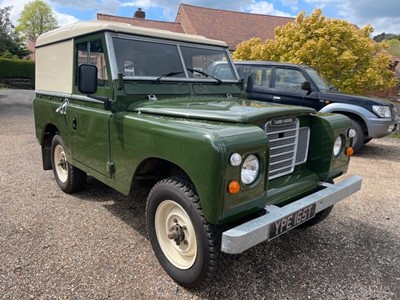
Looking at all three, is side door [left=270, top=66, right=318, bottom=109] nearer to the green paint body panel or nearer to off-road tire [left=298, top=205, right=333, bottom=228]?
the green paint body panel

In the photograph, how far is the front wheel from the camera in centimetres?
234

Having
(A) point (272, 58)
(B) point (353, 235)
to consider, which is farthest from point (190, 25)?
(B) point (353, 235)

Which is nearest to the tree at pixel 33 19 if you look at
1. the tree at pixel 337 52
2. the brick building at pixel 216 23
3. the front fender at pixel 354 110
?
A: the brick building at pixel 216 23

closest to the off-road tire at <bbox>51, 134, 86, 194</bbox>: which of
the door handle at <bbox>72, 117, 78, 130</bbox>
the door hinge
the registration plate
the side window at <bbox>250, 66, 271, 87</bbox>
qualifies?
the door handle at <bbox>72, 117, 78, 130</bbox>

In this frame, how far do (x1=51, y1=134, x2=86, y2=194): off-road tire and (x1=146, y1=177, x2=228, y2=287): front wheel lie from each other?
6.56ft

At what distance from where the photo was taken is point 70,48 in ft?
12.9

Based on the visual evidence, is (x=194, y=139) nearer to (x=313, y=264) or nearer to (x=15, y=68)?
(x=313, y=264)

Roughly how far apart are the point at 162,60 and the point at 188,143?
1.56 meters

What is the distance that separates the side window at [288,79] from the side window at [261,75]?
0.23 metres

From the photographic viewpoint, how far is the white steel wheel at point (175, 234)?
8.59ft

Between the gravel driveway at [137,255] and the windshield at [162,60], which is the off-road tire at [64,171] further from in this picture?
the windshield at [162,60]

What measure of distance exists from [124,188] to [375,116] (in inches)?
258

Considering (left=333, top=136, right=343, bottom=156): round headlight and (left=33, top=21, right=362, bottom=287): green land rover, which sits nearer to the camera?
(left=33, top=21, right=362, bottom=287): green land rover

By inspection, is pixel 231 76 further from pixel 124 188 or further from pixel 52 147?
pixel 52 147
